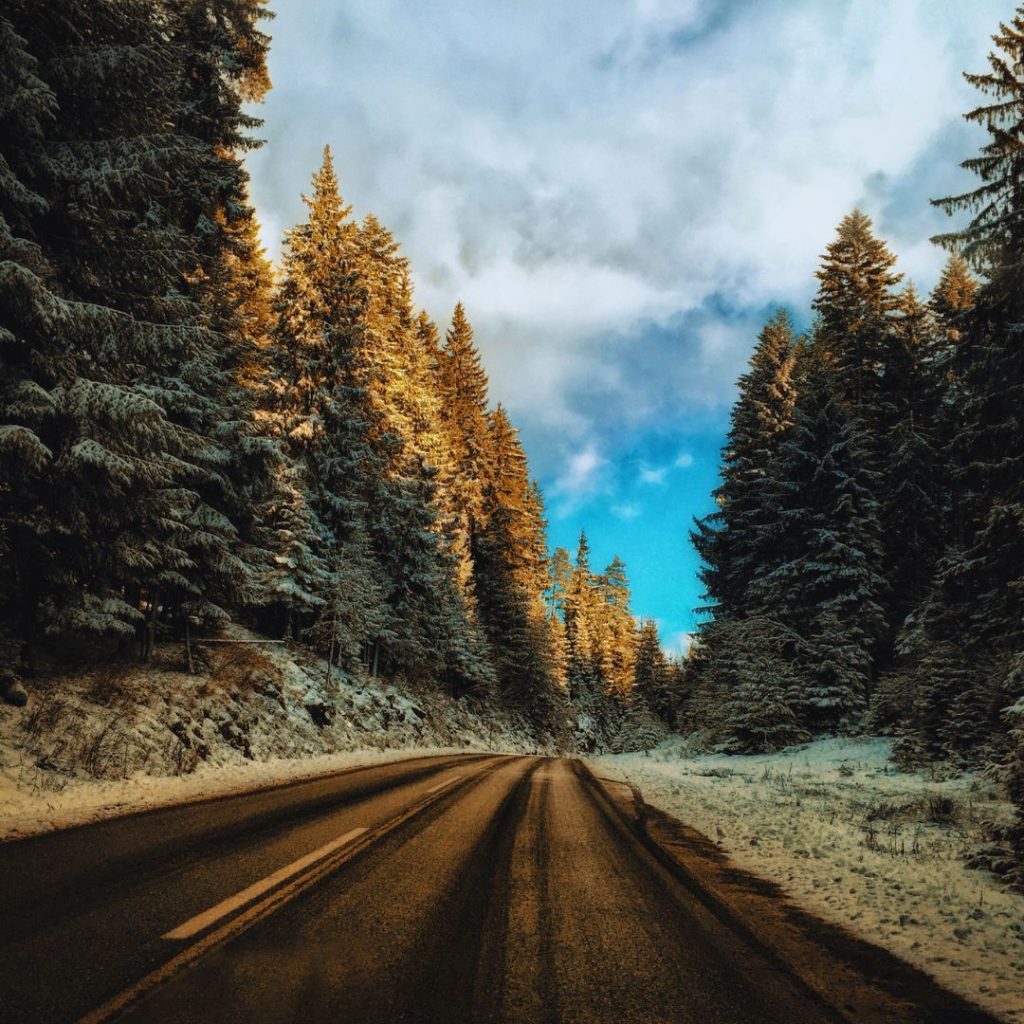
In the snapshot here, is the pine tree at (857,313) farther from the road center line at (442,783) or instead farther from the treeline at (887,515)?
the road center line at (442,783)

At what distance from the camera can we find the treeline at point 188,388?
863cm

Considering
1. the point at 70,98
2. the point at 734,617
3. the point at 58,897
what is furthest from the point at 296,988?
the point at 734,617

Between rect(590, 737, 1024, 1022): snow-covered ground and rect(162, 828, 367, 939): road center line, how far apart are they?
Result: 4168 millimetres

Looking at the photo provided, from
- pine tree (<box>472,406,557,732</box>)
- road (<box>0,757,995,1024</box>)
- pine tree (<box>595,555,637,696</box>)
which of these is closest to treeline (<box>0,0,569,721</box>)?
road (<box>0,757,995,1024</box>)

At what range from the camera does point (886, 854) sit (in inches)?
272

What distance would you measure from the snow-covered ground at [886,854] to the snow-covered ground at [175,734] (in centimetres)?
743

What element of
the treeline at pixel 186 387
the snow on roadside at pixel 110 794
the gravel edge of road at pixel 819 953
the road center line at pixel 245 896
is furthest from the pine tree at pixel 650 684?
the road center line at pixel 245 896

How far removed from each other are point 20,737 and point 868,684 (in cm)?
2451

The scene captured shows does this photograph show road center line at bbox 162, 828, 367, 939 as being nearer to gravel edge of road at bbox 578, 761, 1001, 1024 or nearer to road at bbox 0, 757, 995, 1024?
road at bbox 0, 757, 995, 1024

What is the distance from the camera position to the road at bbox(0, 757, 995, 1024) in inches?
112

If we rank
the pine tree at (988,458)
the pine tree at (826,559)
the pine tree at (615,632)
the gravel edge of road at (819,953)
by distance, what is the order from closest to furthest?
the gravel edge of road at (819,953) → the pine tree at (988,458) → the pine tree at (826,559) → the pine tree at (615,632)

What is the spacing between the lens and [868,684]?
874 inches

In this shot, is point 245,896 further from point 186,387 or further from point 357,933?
Result: point 186,387

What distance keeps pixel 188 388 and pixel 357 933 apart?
12.7 meters
